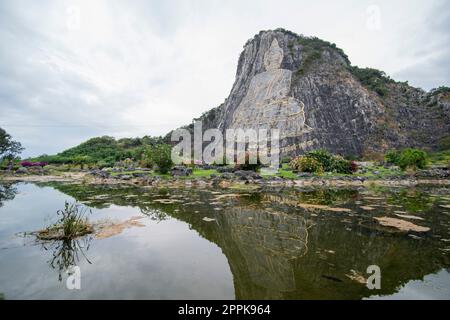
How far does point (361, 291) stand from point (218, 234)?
4.47 metres

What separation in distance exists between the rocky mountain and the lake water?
43.9 metres

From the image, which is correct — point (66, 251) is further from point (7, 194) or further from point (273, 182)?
point (273, 182)

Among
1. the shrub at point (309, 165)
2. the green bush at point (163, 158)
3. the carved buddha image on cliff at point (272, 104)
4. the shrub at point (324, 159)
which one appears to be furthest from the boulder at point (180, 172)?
the carved buddha image on cliff at point (272, 104)

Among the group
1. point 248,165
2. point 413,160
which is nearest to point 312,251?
point 248,165

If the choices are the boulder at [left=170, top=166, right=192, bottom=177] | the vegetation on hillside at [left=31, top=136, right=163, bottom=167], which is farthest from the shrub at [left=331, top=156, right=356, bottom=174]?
the vegetation on hillside at [left=31, top=136, right=163, bottom=167]

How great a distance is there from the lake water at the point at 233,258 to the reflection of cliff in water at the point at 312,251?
0.08 feet

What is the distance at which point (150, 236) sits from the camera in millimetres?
7648

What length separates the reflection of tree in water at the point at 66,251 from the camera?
534 centimetres

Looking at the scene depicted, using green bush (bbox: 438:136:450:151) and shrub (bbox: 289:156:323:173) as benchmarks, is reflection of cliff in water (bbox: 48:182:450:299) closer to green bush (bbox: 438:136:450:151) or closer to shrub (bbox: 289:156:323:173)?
shrub (bbox: 289:156:323:173)

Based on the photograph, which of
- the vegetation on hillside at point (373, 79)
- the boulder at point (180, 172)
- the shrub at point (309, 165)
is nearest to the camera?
the boulder at point (180, 172)

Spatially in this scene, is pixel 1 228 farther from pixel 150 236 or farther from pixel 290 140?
pixel 290 140

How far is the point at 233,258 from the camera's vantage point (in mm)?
5898

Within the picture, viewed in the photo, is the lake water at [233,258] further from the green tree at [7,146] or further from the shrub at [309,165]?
the green tree at [7,146]

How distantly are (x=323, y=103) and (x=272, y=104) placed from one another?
11.0 m
